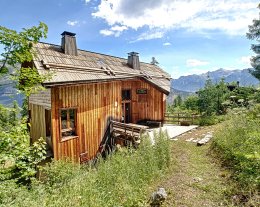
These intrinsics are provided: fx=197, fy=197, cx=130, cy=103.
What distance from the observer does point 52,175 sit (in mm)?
7355

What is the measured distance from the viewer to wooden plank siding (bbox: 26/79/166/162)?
9422mm

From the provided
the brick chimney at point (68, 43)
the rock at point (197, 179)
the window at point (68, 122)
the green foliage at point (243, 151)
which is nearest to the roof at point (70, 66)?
Answer: the brick chimney at point (68, 43)

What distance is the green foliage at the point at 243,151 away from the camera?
4.70 m

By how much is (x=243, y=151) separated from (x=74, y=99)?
7721mm

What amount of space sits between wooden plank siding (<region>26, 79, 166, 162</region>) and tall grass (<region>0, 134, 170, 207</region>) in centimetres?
261

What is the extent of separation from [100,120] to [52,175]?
16.0ft

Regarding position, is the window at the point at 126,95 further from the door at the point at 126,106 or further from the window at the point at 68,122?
the window at the point at 68,122

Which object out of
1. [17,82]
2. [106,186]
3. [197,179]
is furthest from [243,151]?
[17,82]

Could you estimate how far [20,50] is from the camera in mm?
4449

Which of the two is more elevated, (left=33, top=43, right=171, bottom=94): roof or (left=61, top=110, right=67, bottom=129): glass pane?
(left=33, top=43, right=171, bottom=94): roof

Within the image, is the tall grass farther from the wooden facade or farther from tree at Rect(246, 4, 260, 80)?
tree at Rect(246, 4, 260, 80)

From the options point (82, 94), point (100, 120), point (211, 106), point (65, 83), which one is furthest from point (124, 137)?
point (211, 106)

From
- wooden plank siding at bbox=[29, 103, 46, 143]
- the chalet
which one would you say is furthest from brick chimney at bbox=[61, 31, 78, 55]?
wooden plank siding at bbox=[29, 103, 46, 143]

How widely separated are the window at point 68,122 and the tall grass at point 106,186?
2845 millimetres
